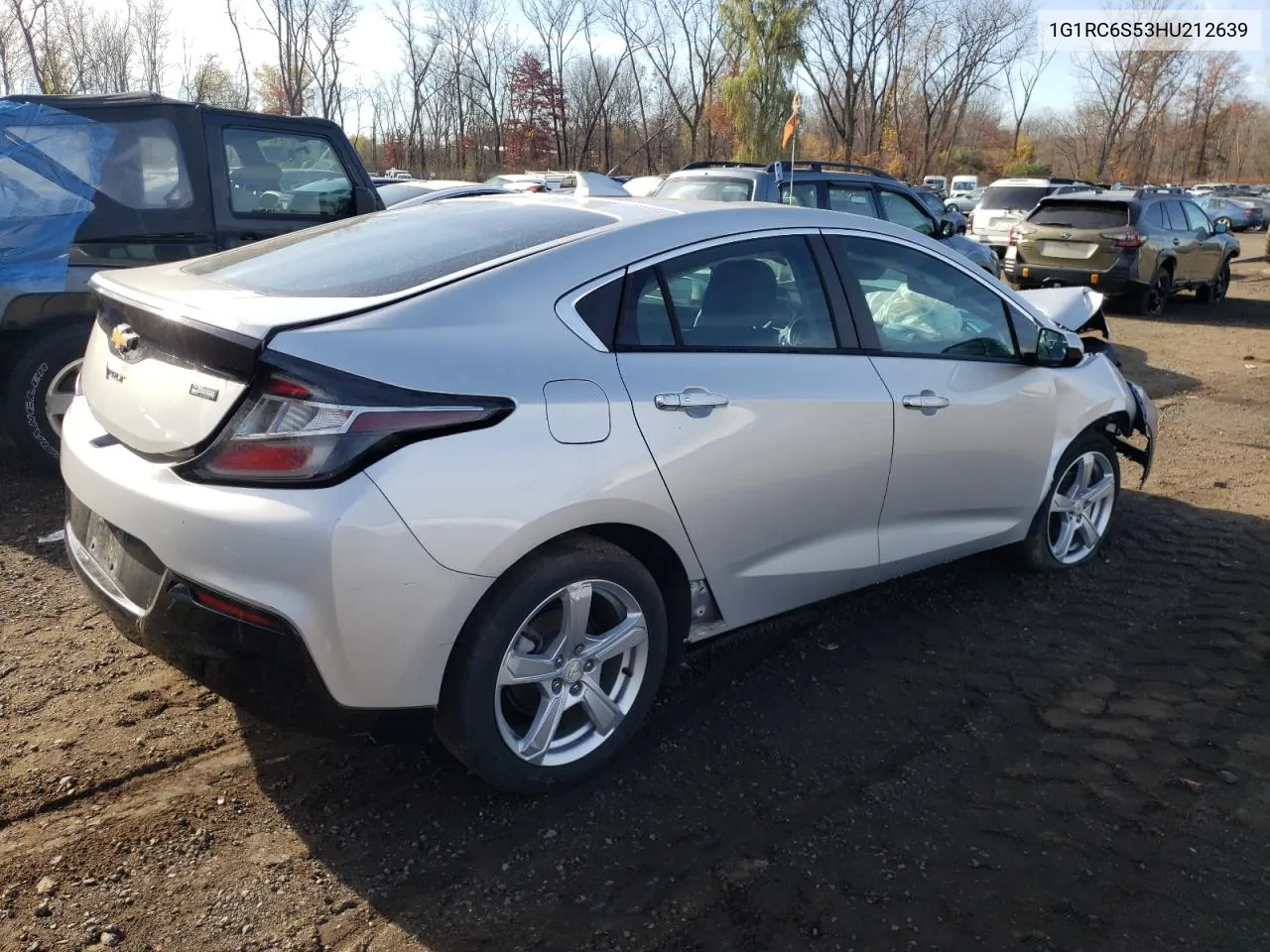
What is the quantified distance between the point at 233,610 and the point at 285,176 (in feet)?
15.1

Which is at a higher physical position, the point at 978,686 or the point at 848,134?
the point at 848,134

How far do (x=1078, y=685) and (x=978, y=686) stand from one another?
14.7 inches

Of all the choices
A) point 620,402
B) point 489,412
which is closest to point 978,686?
point 620,402

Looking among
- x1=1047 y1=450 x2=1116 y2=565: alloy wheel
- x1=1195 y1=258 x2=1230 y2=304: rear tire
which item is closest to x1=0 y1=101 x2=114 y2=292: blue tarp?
x1=1047 y1=450 x2=1116 y2=565: alloy wheel

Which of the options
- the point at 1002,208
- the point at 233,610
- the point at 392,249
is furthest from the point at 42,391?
the point at 1002,208

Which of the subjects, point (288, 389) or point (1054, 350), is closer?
point (288, 389)

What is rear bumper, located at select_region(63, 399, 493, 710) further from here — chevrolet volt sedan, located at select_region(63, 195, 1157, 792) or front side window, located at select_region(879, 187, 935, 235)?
front side window, located at select_region(879, 187, 935, 235)

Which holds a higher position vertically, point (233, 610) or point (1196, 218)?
point (1196, 218)

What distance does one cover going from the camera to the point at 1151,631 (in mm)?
4180

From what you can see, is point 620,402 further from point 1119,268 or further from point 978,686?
point 1119,268

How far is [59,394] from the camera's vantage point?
5422mm

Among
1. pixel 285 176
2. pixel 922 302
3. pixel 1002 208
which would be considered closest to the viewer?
pixel 922 302

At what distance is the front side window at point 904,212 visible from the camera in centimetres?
1090

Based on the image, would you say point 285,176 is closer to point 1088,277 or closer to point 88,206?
point 88,206
